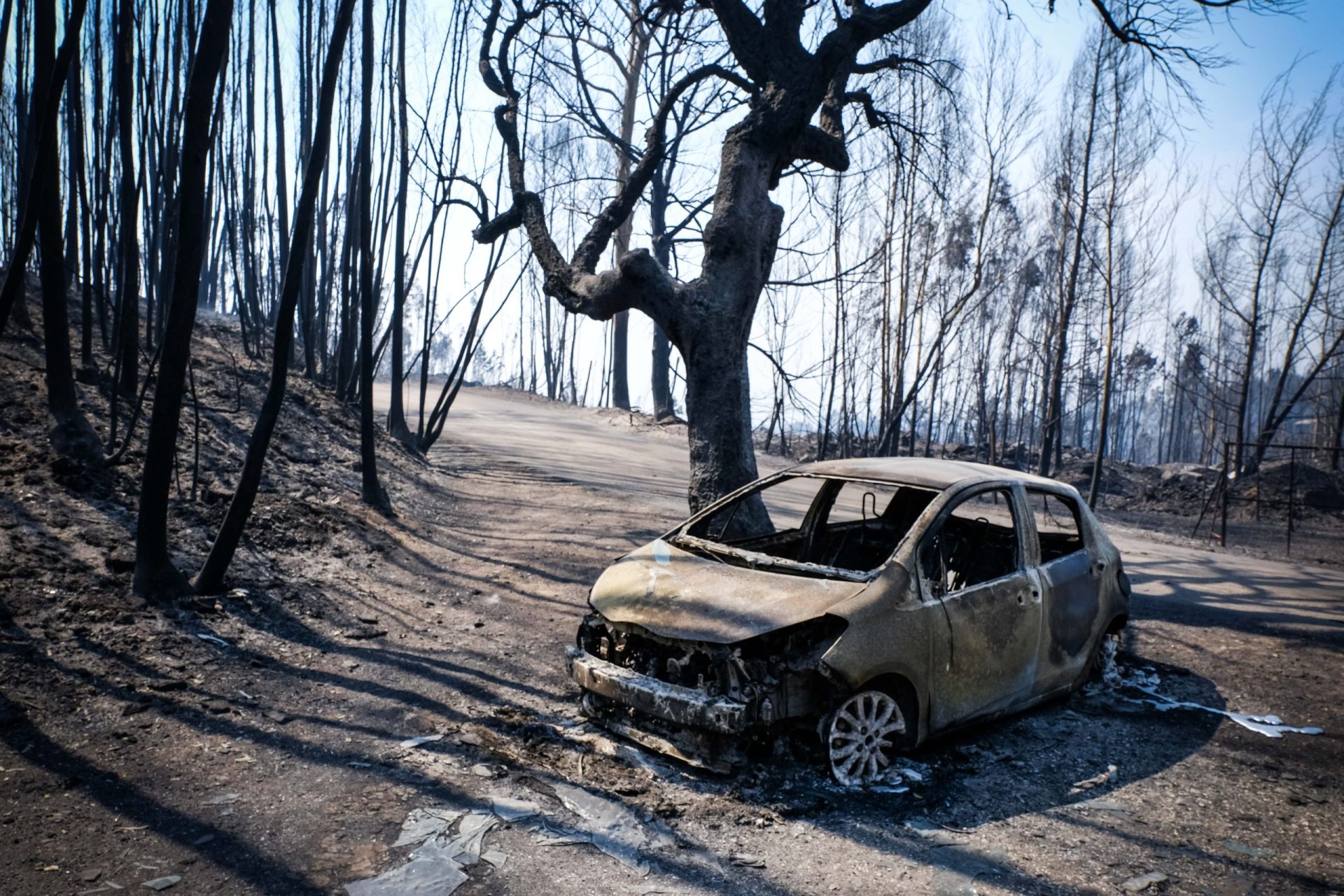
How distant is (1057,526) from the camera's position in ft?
21.4

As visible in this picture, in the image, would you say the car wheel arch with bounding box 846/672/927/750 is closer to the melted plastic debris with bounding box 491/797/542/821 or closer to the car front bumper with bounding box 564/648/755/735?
the car front bumper with bounding box 564/648/755/735

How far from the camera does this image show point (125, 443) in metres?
7.37

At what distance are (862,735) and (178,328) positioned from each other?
5.06m

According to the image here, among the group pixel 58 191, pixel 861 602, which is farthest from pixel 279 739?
pixel 58 191

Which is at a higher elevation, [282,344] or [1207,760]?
[282,344]

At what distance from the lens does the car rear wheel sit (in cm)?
439

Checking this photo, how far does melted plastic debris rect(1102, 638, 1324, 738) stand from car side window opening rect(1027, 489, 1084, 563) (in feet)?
2.46

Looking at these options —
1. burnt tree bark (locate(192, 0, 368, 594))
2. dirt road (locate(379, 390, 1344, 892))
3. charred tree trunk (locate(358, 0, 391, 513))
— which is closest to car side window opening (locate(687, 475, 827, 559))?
dirt road (locate(379, 390, 1344, 892))

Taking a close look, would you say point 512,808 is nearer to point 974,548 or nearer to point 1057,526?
point 974,548

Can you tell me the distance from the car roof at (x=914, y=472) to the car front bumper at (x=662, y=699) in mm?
1788

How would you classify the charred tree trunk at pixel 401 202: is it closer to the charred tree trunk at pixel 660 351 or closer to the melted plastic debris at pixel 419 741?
the melted plastic debris at pixel 419 741

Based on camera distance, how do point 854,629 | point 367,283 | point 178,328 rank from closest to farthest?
point 854,629 → point 178,328 → point 367,283

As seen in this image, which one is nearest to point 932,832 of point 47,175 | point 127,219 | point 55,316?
point 55,316

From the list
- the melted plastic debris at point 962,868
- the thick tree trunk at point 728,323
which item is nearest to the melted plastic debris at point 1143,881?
the melted plastic debris at point 962,868
